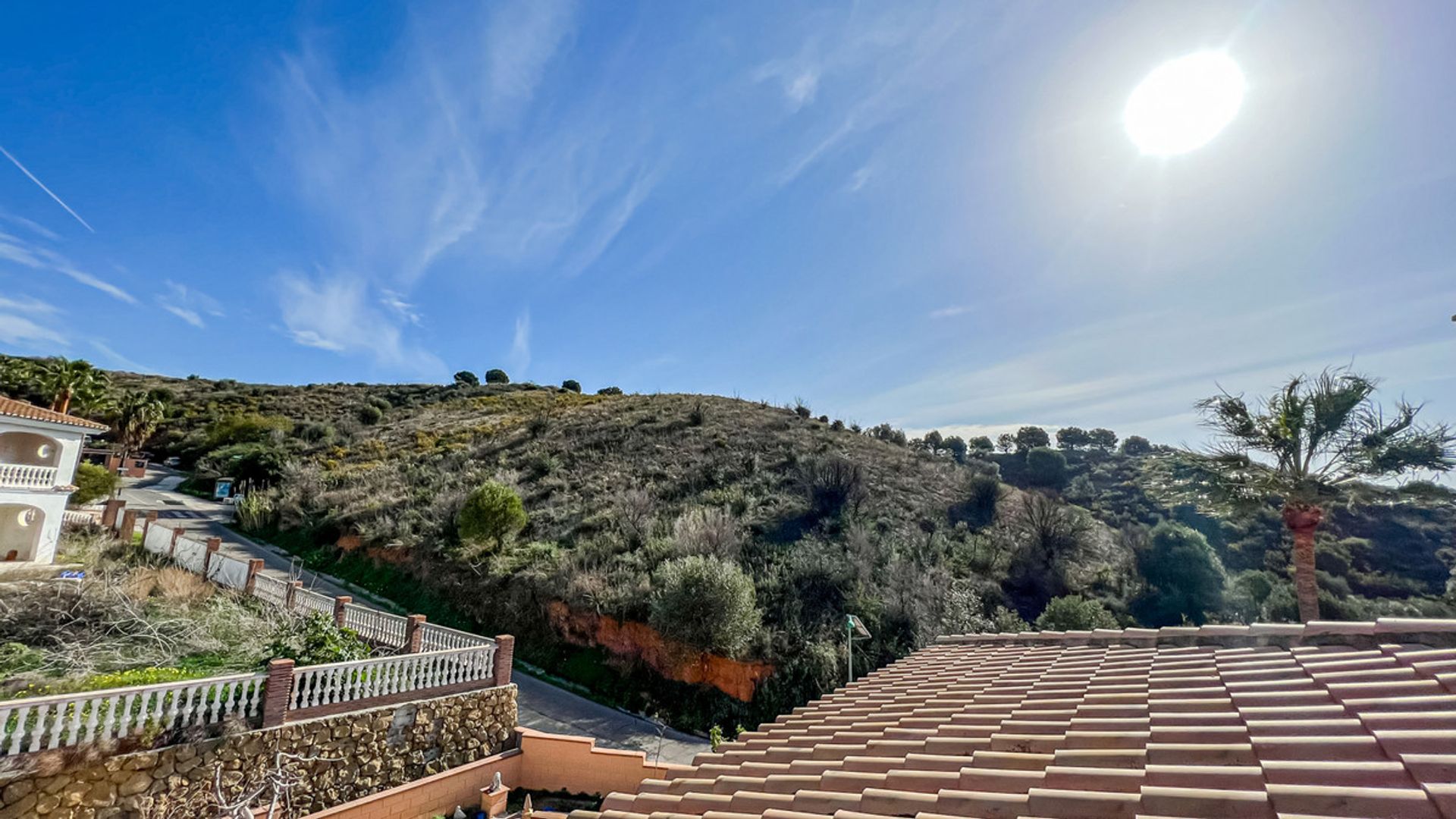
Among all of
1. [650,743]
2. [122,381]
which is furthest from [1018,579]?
[122,381]

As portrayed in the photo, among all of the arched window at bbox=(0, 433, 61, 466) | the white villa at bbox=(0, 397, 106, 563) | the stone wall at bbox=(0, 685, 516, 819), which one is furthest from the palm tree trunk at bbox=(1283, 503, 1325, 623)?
the arched window at bbox=(0, 433, 61, 466)

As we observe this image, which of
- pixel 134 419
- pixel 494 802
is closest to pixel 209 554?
pixel 494 802

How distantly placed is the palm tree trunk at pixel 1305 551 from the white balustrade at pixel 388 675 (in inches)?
575

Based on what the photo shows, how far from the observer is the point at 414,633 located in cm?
1062

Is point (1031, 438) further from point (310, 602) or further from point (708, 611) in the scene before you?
point (310, 602)

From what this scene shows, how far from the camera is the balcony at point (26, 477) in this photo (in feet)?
54.8

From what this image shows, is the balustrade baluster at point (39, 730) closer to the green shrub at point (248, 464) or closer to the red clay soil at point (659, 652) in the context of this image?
the red clay soil at point (659, 652)

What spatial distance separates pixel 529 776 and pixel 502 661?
6.48 feet

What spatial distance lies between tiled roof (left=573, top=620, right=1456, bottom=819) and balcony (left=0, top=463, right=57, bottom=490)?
24.4 m

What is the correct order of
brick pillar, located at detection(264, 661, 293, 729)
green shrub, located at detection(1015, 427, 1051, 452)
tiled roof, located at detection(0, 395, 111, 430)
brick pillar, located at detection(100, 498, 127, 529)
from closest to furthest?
1. brick pillar, located at detection(264, 661, 293, 729)
2. tiled roof, located at detection(0, 395, 111, 430)
3. brick pillar, located at detection(100, 498, 127, 529)
4. green shrub, located at detection(1015, 427, 1051, 452)

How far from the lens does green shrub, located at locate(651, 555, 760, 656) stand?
12602 millimetres

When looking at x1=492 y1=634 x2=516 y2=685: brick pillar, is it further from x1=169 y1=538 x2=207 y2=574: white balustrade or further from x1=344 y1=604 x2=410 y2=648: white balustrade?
x1=169 y1=538 x2=207 y2=574: white balustrade

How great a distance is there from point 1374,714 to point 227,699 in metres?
11.0

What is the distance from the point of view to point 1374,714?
2.66 metres
